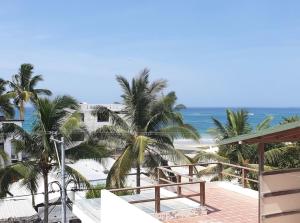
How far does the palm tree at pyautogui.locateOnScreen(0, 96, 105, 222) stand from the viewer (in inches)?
731

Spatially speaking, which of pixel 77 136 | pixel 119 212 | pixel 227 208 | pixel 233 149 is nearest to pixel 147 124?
pixel 77 136

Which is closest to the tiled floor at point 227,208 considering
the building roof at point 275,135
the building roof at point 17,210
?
the building roof at point 275,135

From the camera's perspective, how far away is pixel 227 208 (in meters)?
11.5

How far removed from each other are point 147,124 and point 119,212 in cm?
984

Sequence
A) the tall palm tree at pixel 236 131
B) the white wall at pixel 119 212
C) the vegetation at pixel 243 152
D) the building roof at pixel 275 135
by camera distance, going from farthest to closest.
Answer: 1. the tall palm tree at pixel 236 131
2. the vegetation at pixel 243 152
3. the white wall at pixel 119 212
4. the building roof at pixel 275 135

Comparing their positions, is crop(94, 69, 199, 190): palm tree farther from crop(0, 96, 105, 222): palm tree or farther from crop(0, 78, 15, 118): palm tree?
crop(0, 78, 15, 118): palm tree

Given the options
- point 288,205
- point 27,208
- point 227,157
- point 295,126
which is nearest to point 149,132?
point 227,157

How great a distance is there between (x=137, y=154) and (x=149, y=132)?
4.97ft

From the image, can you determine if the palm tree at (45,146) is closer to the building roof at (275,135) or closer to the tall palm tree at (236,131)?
the tall palm tree at (236,131)

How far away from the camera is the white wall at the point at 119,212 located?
30.5 feet

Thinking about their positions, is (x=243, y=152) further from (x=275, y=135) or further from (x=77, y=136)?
(x=275, y=135)

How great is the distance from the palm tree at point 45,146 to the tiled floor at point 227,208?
7.12 meters

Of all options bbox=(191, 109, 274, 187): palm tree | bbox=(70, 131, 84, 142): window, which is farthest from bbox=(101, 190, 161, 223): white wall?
bbox=(191, 109, 274, 187): palm tree

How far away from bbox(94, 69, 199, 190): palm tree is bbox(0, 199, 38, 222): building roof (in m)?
5.55
